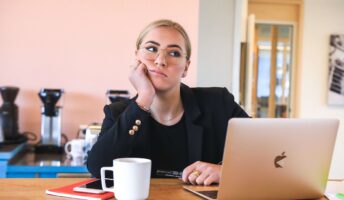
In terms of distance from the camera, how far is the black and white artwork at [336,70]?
4.88m

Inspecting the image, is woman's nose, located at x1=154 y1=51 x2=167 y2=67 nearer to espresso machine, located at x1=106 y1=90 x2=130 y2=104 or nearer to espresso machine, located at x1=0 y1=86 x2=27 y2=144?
espresso machine, located at x1=106 y1=90 x2=130 y2=104

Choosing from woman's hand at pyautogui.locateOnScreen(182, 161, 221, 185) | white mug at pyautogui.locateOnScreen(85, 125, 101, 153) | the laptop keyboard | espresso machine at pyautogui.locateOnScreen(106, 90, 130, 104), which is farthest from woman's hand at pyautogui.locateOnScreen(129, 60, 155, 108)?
espresso machine at pyautogui.locateOnScreen(106, 90, 130, 104)

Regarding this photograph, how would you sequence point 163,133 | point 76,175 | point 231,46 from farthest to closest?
point 231,46 < point 76,175 < point 163,133

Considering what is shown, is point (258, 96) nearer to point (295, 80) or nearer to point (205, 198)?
point (295, 80)

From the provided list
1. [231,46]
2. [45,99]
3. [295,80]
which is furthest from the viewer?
[295,80]

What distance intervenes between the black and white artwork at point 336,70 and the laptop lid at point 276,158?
4.18 metres

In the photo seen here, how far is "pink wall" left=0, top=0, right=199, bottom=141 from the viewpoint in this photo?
8.37 feet

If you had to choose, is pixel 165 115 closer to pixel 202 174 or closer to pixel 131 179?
pixel 202 174

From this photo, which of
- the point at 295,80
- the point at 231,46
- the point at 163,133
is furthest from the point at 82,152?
the point at 295,80

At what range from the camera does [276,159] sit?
0.95 meters

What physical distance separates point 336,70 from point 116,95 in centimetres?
333

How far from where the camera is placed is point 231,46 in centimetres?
345

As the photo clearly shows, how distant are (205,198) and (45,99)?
1702 mm

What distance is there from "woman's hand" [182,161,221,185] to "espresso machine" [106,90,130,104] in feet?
4.50
